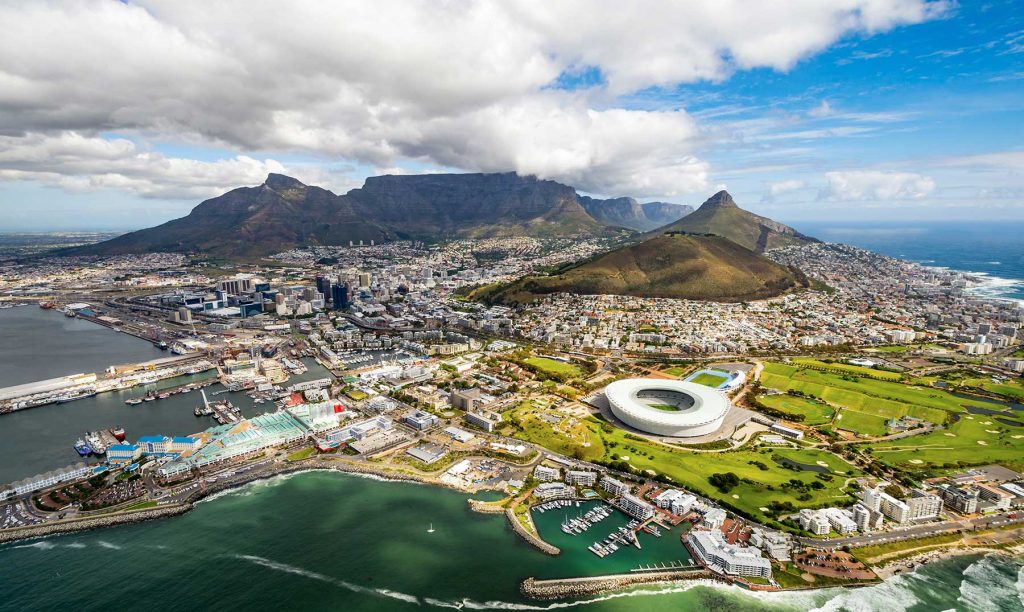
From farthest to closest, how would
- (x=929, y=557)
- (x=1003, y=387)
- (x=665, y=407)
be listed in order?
(x=1003, y=387) → (x=665, y=407) → (x=929, y=557)

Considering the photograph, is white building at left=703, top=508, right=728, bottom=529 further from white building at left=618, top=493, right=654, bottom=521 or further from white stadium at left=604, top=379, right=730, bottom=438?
white stadium at left=604, top=379, right=730, bottom=438

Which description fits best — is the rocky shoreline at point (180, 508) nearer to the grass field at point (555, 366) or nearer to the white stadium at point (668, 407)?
the white stadium at point (668, 407)

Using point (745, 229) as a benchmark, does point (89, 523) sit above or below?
below

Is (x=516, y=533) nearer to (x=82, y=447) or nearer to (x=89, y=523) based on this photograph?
(x=89, y=523)

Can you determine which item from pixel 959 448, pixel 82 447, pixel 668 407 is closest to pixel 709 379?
pixel 668 407

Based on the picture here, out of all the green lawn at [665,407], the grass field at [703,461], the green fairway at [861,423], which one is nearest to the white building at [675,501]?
the grass field at [703,461]

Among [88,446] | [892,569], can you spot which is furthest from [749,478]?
[88,446]

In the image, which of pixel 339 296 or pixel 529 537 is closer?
pixel 529 537
